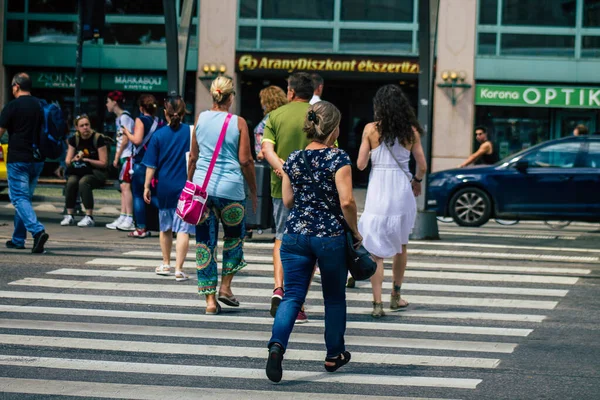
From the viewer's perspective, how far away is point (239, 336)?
314 inches

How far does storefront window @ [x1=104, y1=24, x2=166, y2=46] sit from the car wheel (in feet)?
40.9

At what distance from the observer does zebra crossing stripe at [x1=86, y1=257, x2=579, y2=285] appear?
1157 cm

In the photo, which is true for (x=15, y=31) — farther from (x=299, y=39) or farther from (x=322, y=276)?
(x=322, y=276)

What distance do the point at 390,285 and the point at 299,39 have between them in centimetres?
1831

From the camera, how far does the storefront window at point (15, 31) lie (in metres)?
29.4

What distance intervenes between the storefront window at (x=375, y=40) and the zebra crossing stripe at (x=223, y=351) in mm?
21457

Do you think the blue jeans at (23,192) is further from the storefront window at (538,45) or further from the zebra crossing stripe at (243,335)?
the storefront window at (538,45)

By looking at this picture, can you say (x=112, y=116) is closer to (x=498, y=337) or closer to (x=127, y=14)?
(x=127, y=14)

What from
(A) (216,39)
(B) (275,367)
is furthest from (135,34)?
(B) (275,367)

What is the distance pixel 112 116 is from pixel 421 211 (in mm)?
15246

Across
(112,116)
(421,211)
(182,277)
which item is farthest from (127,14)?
(182,277)

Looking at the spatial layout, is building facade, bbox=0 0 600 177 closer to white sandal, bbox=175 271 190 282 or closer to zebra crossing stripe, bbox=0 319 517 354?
white sandal, bbox=175 271 190 282

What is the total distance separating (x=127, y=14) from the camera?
29141 millimetres

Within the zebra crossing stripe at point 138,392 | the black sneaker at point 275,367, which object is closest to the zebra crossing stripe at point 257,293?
the black sneaker at point 275,367
